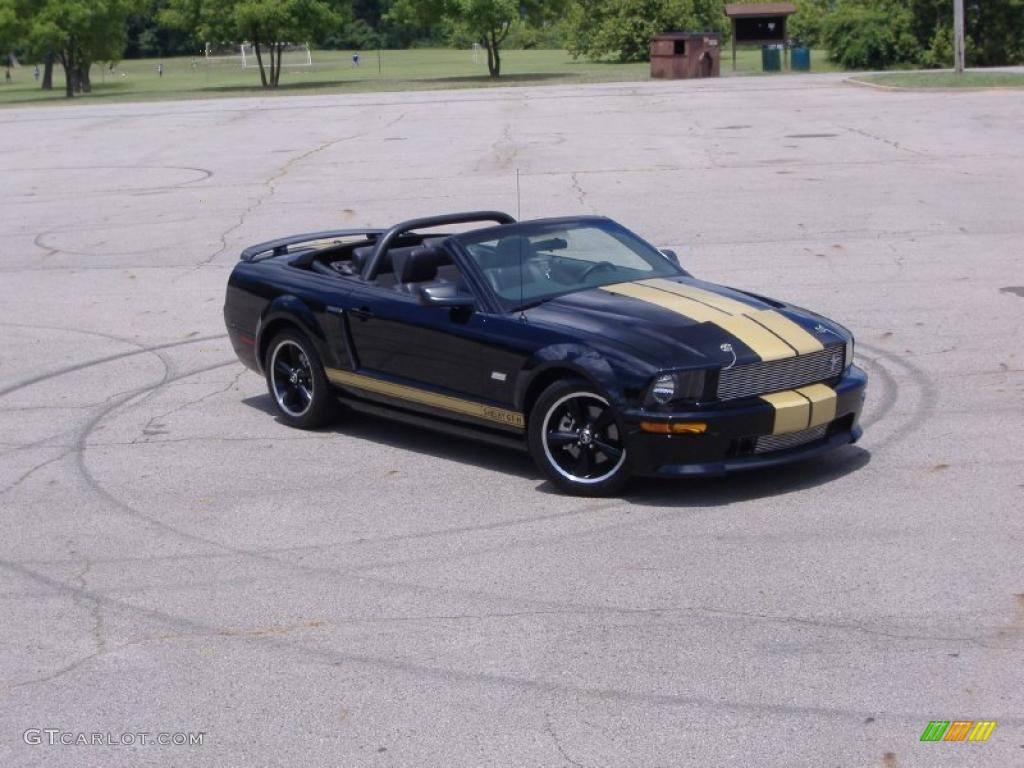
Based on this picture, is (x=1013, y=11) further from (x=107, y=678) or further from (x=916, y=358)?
(x=107, y=678)

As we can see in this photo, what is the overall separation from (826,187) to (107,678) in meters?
15.9

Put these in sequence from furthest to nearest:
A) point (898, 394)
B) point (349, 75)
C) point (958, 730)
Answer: point (349, 75), point (898, 394), point (958, 730)

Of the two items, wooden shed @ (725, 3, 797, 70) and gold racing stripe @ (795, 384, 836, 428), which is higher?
wooden shed @ (725, 3, 797, 70)

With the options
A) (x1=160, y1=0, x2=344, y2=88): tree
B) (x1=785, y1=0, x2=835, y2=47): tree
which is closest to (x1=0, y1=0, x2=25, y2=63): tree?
(x1=160, y1=0, x2=344, y2=88): tree

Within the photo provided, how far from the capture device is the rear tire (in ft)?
29.1

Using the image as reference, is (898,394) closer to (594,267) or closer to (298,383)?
(594,267)

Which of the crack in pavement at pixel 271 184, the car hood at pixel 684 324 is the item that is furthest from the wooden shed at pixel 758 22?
the car hood at pixel 684 324

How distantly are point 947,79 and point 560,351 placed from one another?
3619 centimetres

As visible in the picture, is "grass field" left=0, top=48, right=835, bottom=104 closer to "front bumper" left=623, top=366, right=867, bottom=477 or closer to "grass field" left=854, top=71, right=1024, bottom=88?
"grass field" left=854, top=71, right=1024, bottom=88

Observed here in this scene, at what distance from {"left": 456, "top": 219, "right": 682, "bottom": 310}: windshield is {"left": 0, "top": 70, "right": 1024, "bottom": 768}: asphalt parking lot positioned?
101 cm

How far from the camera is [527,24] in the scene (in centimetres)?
6500

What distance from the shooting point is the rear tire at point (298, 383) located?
29.1 feet

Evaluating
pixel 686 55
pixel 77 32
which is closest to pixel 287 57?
pixel 77 32

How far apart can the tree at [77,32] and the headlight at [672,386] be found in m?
57.7
